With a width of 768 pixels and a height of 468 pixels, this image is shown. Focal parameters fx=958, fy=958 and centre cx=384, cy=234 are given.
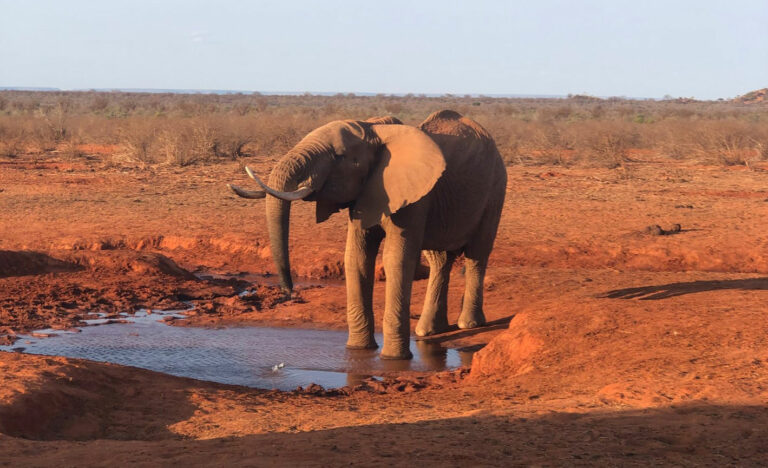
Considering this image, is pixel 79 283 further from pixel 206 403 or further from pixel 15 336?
pixel 206 403

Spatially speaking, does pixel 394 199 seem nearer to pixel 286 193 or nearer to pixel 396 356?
pixel 286 193

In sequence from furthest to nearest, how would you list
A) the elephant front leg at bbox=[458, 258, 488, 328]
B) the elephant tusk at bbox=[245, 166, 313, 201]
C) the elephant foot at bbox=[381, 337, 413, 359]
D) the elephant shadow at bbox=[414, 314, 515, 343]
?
the elephant front leg at bbox=[458, 258, 488, 328]
the elephant shadow at bbox=[414, 314, 515, 343]
the elephant foot at bbox=[381, 337, 413, 359]
the elephant tusk at bbox=[245, 166, 313, 201]

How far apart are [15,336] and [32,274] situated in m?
2.50

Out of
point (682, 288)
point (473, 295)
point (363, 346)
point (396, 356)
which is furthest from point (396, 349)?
point (682, 288)

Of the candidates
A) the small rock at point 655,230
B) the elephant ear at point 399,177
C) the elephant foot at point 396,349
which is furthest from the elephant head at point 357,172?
the small rock at point 655,230

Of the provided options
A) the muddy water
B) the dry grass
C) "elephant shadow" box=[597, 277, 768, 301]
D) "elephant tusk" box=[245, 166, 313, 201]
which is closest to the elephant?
"elephant tusk" box=[245, 166, 313, 201]

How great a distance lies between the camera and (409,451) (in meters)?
4.69

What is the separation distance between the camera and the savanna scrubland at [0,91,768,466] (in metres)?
4.98

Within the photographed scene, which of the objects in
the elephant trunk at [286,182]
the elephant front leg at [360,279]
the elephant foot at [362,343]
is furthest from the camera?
the elephant foot at [362,343]

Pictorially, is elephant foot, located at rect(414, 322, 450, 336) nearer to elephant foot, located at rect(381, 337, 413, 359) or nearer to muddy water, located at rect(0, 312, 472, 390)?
muddy water, located at rect(0, 312, 472, 390)

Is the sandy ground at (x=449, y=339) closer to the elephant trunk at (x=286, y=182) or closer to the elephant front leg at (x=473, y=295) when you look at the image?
the elephant front leg at (x=473, y=295)

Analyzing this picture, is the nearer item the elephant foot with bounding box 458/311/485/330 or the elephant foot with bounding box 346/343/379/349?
the elephant foot with bounding box 346/343/379/349

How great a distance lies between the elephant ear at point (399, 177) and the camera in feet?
26.3

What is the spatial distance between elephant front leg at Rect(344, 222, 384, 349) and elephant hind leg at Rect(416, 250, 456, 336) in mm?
834
